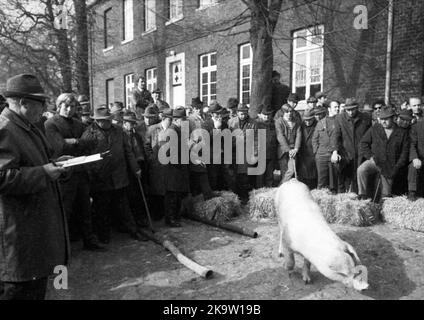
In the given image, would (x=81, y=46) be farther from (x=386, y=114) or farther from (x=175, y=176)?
(x=386, y=114)

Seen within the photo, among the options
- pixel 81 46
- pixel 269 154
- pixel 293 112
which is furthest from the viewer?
pixel 81 46

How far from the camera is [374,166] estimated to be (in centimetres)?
768

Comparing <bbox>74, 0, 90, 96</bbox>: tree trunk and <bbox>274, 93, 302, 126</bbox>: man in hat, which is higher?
<bbox>74, 0, 90, 96</bbox>: tree trunk

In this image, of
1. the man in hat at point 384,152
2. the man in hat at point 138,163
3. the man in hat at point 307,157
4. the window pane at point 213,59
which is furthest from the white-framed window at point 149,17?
the man in hat at point 384,152

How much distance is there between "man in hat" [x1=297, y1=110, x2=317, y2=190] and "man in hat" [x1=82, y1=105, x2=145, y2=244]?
11.3ft

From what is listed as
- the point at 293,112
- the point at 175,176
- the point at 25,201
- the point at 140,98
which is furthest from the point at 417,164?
the point at 140,98

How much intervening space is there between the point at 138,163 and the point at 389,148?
4.36 meters

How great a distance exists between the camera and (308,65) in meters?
13.1

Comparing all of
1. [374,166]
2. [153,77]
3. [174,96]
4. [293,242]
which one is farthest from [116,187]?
[153,77]

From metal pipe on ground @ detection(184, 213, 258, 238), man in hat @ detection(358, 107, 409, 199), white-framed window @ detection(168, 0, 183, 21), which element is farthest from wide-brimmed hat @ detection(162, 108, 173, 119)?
white-framed window @ detection(168, 0, 183, 21)

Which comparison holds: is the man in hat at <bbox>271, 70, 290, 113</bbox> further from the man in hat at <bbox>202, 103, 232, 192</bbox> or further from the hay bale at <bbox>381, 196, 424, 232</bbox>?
the hay bale at <bbox>381, 196, 424, 232</bbox>

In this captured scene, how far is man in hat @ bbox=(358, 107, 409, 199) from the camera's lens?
7152mm

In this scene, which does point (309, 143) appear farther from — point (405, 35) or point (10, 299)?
point (10, 299)

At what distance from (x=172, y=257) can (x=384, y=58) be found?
28.0 ft
